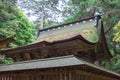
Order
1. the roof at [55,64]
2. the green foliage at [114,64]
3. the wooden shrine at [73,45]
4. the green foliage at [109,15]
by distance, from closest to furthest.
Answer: the roof at [55,64], the wooden shrine at [73,45], the green foliage at [114,64], the green foliage at [109,15]

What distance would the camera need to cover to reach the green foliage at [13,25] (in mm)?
17133

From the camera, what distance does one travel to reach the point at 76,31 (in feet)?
35.4

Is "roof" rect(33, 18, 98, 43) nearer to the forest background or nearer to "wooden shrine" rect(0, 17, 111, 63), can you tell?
"wooden shrine" rect(0, 17, 111, 63)

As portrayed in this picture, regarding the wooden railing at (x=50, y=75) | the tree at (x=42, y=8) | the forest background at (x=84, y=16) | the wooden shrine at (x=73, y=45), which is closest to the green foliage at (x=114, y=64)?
the forest background at (x=84, y=16)

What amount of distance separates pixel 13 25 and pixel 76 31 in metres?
8.16

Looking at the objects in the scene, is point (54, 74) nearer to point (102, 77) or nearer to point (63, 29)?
point (102, 77)

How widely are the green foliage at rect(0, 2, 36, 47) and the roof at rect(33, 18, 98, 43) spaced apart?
17.1 feet

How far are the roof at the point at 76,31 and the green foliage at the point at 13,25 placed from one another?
17.1ft

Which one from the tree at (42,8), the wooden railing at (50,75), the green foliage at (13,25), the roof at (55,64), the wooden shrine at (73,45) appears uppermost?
the tree at (42,8)

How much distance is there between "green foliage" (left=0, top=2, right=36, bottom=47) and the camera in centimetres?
1713

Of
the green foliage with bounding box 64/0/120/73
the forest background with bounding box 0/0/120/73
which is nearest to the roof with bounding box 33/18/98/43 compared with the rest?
the forest background with bounding box 0/0/120/73

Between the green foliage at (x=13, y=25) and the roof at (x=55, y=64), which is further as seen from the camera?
the green foliage at (x=13, y=25)

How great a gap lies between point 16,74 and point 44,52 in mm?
1418

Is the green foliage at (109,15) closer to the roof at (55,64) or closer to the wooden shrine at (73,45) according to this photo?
the wooden shrine at (73,45)
